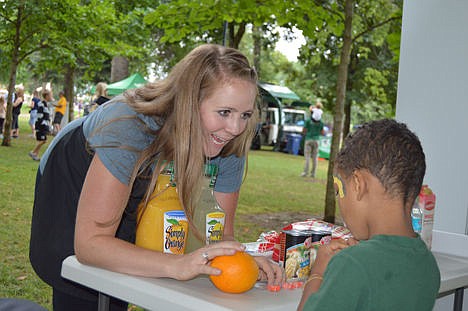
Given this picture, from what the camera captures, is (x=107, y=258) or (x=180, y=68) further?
(x=180, y=68)

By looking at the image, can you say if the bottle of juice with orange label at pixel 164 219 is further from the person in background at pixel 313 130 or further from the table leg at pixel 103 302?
the person in background at pixel 313 130

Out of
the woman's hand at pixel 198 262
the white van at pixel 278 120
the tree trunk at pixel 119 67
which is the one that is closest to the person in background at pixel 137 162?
the woman's hand at pixel 198 262

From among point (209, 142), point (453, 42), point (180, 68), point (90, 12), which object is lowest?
point (209, 142)

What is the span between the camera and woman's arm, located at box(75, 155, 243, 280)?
170cm

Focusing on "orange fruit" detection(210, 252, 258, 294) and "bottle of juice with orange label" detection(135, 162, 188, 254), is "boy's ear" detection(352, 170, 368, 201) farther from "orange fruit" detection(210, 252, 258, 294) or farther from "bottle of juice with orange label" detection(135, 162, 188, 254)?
"bottle of juice with orange label" detection(135, 162, 188, 254)

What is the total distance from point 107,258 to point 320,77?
2395 centimetres

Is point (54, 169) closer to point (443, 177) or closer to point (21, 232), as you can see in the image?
point (443, 177)

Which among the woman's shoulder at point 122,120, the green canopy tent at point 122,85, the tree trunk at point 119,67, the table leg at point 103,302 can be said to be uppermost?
the tree trunk at point 119,67

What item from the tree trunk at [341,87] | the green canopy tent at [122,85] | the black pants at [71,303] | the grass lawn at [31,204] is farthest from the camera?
the green canopy tent at [122,85]

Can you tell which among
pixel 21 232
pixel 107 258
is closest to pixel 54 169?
pixel 107 258

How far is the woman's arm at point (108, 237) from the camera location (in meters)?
1.70

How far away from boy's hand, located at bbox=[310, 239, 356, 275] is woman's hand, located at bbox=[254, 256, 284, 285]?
0.16 m

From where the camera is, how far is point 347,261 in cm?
142

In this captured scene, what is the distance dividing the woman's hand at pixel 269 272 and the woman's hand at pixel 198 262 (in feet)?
0.50
